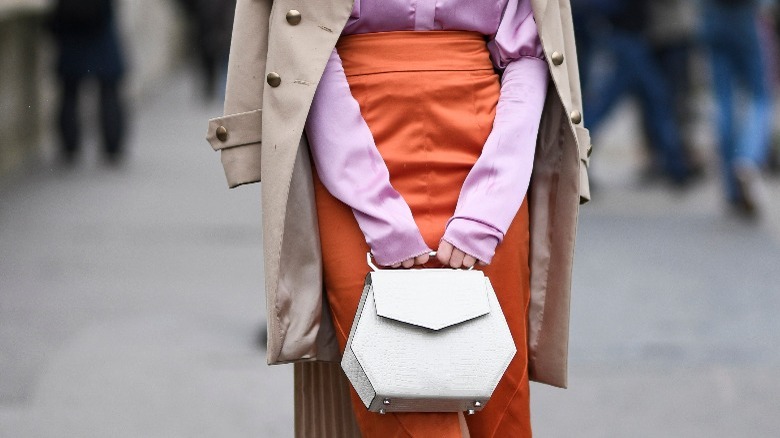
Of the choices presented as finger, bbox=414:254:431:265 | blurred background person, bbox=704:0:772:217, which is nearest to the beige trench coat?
finger, bbox=414:254:431:265

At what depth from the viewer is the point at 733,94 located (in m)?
9.53

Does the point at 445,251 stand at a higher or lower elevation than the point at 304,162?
lower

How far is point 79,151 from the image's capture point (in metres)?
12.1

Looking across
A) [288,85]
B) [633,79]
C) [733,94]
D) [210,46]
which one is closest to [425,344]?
[288,85]

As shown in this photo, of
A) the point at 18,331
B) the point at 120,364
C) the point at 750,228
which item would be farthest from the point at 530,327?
the point at 750,228

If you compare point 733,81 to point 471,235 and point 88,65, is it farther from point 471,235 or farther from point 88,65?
point 471,235

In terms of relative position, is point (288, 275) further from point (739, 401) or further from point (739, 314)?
point (739, 314)

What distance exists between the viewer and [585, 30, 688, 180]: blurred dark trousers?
10.4 meters

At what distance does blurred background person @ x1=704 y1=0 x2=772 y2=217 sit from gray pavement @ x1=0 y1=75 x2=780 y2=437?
0.24 meters

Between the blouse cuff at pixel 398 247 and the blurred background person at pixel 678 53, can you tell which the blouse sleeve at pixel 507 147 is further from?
the blurred background person at pixel 678 53

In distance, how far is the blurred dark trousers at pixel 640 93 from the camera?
34.0 ft

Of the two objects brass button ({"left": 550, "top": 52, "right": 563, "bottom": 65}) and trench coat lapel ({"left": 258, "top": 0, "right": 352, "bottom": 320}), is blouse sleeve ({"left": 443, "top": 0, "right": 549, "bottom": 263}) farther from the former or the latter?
trench coat lapel ({"left": 258, "top": 0, "right": 352, "bottom": 320})

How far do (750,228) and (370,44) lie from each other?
251 inches

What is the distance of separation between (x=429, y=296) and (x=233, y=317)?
3955mm
